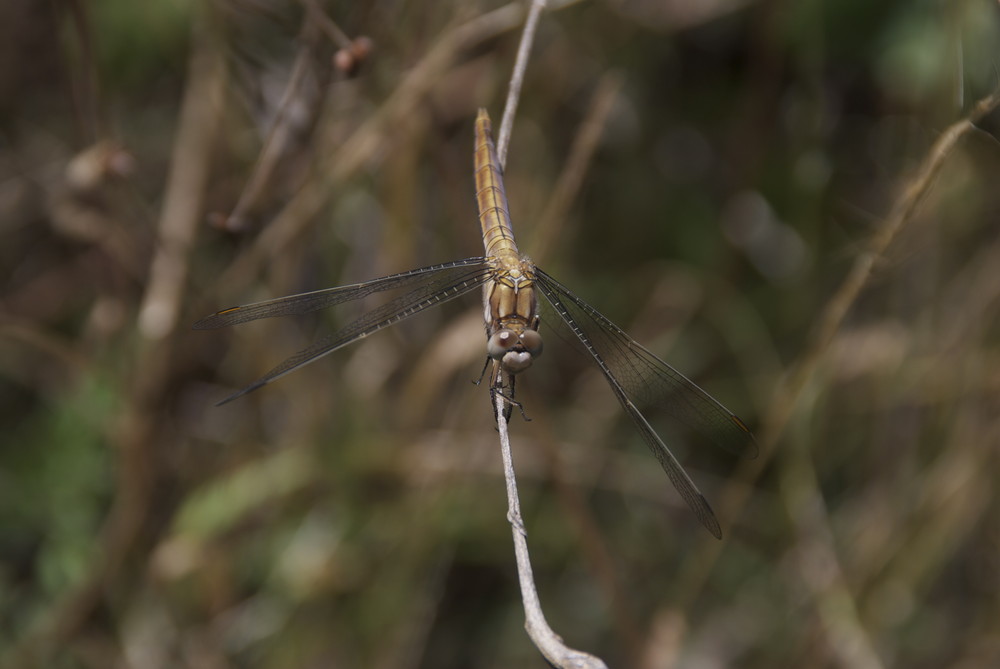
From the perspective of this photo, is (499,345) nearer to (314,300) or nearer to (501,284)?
(501,284)

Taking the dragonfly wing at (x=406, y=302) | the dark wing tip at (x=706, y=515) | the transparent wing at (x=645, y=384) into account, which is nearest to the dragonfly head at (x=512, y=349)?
the transparent wing at (x=645, y=384)

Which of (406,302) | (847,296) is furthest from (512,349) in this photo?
(847,296)

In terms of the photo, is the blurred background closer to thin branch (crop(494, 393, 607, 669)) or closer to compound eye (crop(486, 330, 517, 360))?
compound eye (crop(486, 330, 517, 360))

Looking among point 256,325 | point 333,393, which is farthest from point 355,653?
point 256,325

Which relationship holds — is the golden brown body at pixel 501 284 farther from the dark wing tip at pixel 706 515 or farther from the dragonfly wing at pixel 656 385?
the dark wing tip at pixel 706 515

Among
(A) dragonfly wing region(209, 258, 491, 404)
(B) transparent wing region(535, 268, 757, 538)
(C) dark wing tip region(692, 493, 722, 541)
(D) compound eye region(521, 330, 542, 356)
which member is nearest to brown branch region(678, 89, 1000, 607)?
(B) transparent wing region(535, 268, 757, 538)

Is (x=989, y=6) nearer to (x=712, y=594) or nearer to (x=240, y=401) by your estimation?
(x=712, y=594)
